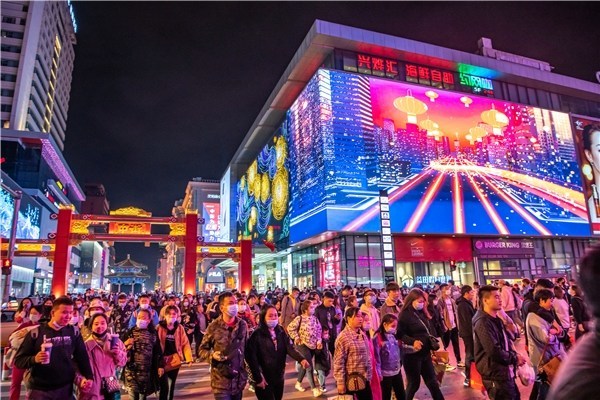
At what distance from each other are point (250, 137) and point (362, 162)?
26.9 meters

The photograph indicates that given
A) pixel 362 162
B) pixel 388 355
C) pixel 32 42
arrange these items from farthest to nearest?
pixel 32 42 → pixel 362 162 → pixel 388 355

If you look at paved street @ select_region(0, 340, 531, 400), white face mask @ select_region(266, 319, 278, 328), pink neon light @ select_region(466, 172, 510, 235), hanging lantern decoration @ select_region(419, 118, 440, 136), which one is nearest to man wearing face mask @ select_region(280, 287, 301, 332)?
paved street @ select_region(0, 340, 531, 400)

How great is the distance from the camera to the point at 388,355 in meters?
6.06

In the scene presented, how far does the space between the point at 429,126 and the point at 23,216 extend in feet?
143

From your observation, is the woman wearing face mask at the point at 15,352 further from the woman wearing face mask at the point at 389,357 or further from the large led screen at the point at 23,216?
the large led screen at the point at 23,216

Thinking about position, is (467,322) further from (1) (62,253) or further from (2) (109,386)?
(1) (62,253)

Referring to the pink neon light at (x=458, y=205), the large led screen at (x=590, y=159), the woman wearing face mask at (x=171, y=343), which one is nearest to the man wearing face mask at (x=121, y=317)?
the woman wearing face mask at (x=171, y=343)

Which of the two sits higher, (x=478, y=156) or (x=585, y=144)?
(x=585, y=144)

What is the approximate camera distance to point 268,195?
50656mm

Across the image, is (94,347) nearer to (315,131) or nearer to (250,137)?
(315,131)

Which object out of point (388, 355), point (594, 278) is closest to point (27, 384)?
point (388, 355)

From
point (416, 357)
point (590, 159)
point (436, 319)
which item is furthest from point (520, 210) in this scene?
point (416, 357)

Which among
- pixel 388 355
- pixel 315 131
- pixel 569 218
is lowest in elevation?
pixel 388 355

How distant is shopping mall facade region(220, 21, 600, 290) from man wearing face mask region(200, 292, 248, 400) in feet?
80.9
